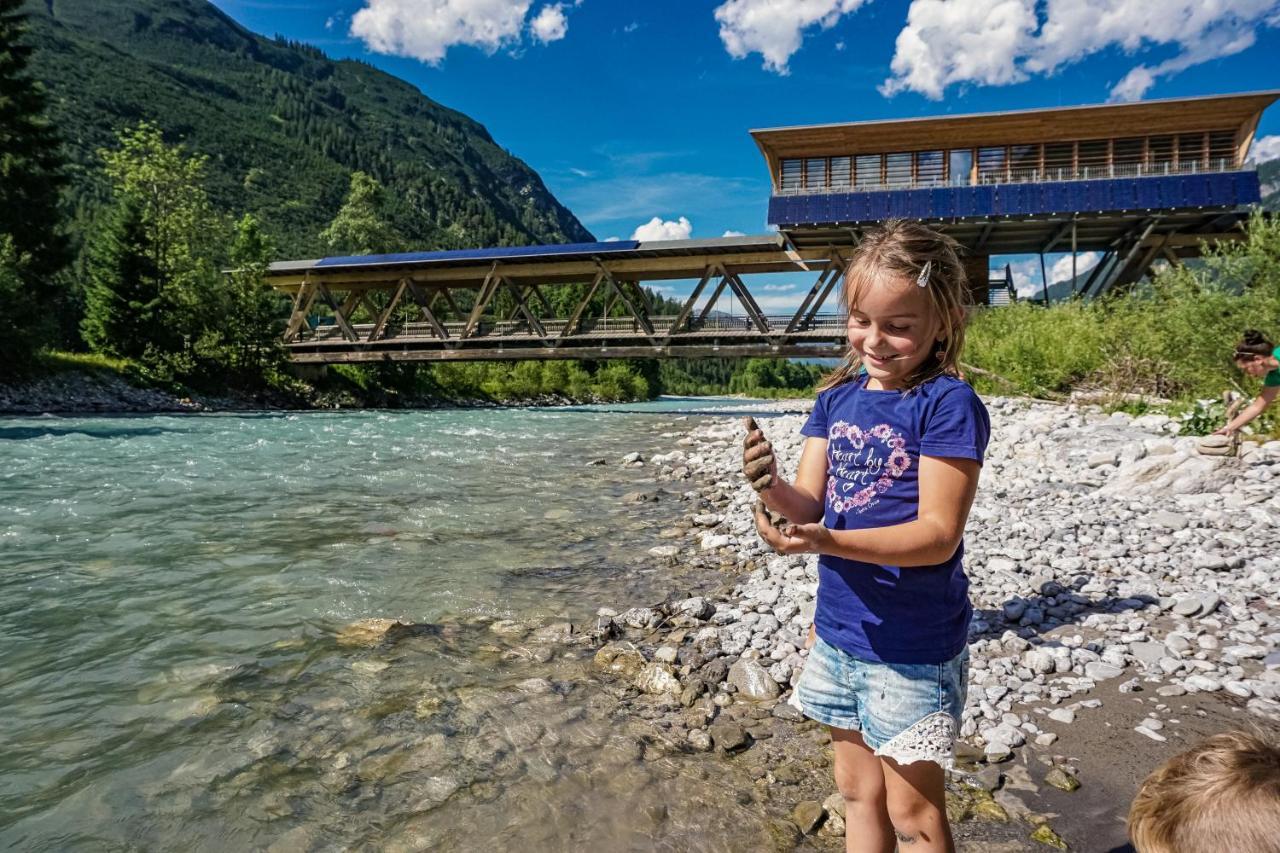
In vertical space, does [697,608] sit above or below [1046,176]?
below

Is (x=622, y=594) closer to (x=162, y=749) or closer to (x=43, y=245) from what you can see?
(x=162, y=749)

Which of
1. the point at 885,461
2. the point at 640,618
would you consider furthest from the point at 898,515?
the point at 640,618

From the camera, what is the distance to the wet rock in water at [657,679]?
3699 mm

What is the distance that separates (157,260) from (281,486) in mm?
25979

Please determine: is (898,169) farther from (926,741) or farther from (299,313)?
(299,313)

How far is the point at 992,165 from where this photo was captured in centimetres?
2352

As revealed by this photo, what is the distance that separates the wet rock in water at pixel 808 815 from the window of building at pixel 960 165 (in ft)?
84.3

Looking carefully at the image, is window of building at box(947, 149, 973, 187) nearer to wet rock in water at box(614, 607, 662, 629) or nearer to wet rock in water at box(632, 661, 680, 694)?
wet rock in water at box(614, 607, 662, 629)

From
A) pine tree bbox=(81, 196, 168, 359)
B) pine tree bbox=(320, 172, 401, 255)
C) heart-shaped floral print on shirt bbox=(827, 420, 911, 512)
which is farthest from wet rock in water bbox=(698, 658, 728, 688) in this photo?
pine tree bbox=(320, 172, 401, 255)

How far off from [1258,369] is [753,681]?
6268 mm

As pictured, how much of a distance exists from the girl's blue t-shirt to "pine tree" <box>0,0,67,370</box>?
3336cm

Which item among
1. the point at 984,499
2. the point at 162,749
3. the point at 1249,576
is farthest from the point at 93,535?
the point at 1249,576

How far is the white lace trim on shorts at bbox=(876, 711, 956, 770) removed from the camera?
63.7 inches

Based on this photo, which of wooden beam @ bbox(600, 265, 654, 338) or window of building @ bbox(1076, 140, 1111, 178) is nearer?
window of building @ bbox(1076, 140, 1111, 178)
